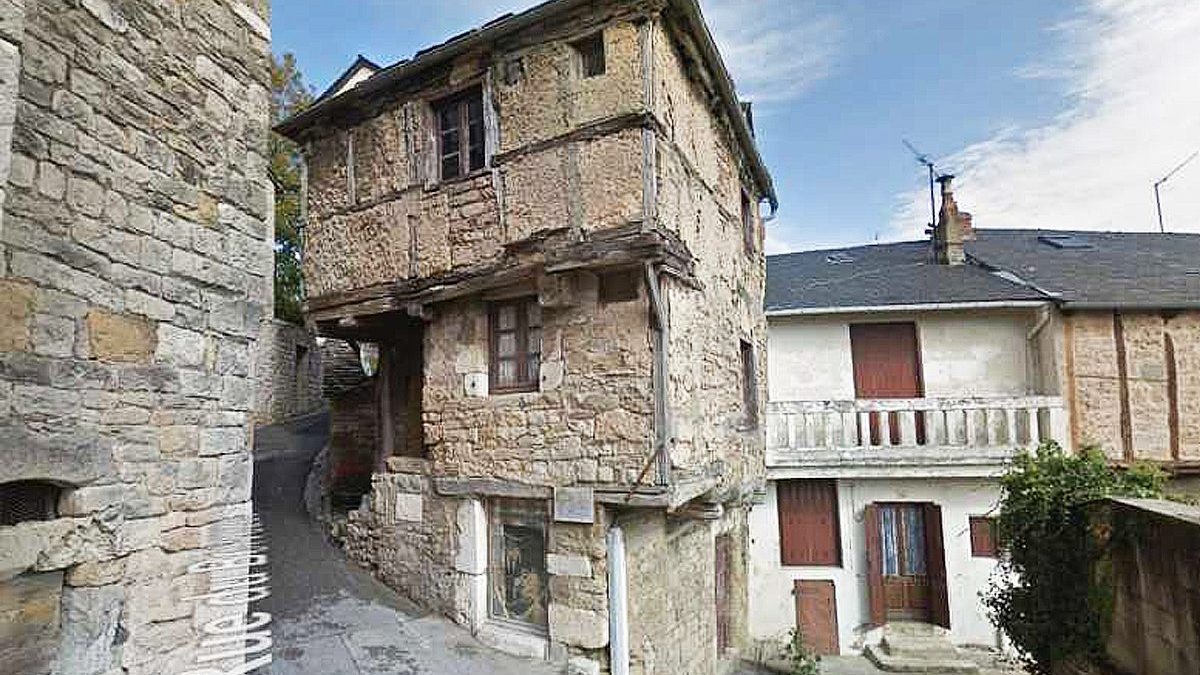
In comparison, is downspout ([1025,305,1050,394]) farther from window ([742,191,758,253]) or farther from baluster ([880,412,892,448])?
window ([742,191,758,253])

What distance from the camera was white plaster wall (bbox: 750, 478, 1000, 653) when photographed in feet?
29.8

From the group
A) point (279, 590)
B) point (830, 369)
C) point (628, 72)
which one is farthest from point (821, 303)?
point (279, 590)

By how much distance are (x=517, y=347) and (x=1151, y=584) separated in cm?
507

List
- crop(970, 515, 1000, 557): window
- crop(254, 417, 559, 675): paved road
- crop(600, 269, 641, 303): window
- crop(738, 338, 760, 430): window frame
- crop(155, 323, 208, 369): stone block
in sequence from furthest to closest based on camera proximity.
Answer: crop(970, 515, 1000, 557): window
crop(738, 338, 760, 430): window frame
crop(600, 269, 641, 303): window
crop(254, 417, 559, 675): paved road
crop(155, 323, 208, 369): stone block

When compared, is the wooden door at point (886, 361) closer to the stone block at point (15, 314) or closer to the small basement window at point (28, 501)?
the small basement window at point (28, 501)

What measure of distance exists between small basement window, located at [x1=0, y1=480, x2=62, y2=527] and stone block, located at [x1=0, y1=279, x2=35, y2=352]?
0.51 m

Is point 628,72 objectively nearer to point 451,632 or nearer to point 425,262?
point 425,262

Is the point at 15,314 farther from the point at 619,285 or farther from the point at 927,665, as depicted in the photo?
the point at 927,665

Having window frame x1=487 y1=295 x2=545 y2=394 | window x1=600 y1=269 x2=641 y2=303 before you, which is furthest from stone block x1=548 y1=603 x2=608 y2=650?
window x1=600 y1=269 x2=641 y2=303

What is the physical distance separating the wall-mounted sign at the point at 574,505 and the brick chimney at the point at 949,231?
9117 millimetres

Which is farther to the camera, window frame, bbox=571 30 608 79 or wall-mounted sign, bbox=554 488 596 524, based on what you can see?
window frame, bbox=571 30 608 79

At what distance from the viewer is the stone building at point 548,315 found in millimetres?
5410

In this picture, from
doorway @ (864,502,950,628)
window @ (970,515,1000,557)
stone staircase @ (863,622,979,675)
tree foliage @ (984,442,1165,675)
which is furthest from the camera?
doorway @ (864,502,950,628)

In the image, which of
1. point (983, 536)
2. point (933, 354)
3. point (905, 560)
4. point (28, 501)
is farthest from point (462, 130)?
point (983, 536)
